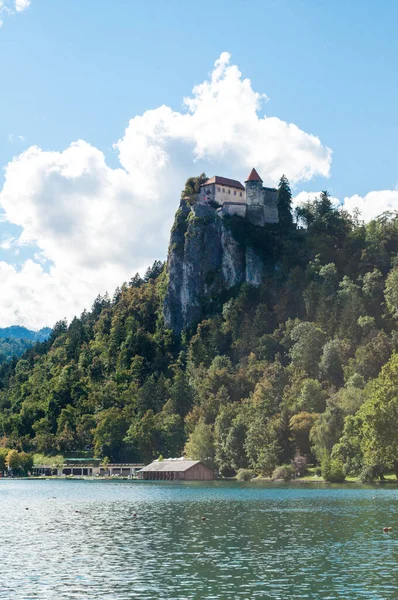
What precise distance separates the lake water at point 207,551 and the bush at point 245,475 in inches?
2617

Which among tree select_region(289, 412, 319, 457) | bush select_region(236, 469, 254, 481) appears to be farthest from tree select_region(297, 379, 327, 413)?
bush select_region(236, 469, 254, 481)

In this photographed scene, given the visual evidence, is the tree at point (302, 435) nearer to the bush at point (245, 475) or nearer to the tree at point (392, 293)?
the bush at point (245, 475)

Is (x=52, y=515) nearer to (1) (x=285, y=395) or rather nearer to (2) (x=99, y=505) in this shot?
(2) (x=99, y=505)

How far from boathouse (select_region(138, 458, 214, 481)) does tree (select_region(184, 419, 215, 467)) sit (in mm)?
1839

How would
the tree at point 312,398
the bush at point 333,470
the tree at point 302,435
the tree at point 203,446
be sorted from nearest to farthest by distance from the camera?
the bush at point 333,470, the tree at point 302,435, the tree at point 312,398, the tree at point 203,446

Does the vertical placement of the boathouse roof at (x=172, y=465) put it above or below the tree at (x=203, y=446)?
below

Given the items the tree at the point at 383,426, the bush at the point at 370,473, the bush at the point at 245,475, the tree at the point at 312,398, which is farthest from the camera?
the tree at the point at 312,398

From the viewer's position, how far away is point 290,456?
16112cm

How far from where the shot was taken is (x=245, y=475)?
6634 inches

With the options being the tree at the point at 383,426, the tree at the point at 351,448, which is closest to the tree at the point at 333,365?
the tree at the point at 351,448

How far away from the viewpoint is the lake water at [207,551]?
4497 cm

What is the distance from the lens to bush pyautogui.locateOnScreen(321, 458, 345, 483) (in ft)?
446

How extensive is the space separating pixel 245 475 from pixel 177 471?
23827 mm

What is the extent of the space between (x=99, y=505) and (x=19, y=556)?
50.1 m
